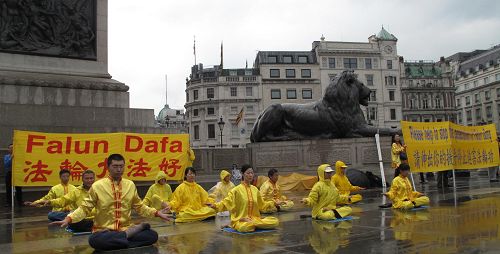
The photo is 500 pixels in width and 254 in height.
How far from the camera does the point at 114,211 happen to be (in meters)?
5.78

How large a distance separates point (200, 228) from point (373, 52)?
72.9 metres

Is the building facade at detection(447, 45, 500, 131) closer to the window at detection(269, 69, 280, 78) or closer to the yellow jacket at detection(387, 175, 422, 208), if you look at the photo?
the window at detection(269, 69, 280, 78)

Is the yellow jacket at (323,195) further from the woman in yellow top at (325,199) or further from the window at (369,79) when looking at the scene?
the window at (369,79)

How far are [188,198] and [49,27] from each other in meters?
9.88

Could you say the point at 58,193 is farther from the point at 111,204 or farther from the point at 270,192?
the point at 270,192

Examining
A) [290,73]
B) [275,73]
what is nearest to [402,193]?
[275,73]

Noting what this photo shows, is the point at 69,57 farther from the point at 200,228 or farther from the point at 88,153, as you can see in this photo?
the point at 200,228

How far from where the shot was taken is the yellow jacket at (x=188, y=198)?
9.04m

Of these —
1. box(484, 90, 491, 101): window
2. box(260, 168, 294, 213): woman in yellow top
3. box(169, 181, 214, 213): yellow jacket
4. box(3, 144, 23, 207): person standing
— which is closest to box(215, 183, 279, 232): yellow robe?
box(169, 181, 214, 213): yellow jacket

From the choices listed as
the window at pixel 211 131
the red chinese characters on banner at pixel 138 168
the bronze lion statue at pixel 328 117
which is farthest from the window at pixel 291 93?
the red chinese characters on banner at pixel 138 168

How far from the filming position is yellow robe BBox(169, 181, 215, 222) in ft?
→ 28.8

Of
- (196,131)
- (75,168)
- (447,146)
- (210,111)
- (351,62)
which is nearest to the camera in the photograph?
(75,168)

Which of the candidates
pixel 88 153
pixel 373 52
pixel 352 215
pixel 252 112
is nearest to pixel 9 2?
pixel 88 153

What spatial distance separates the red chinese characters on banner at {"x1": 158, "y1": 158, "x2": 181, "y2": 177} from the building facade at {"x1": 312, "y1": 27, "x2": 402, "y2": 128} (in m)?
64.0
